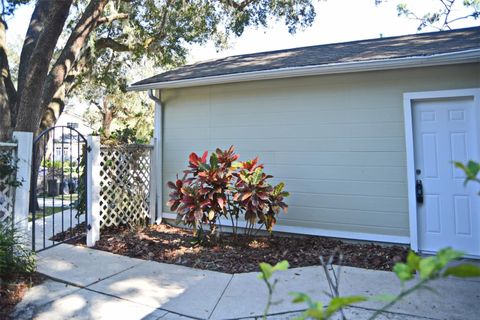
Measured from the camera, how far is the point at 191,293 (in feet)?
12.4

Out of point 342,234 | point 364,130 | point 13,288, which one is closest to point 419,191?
point 364,130

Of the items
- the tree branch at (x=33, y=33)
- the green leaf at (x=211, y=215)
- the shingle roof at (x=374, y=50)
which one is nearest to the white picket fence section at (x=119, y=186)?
A: the shingle roof at (x=374, y=50)

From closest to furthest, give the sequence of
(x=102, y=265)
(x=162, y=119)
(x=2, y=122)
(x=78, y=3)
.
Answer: (x=102, y=265) < (x=162, y=119) < (x=2, y=122) < (x=78, y=3)

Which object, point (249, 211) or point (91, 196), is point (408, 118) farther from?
point (91, 196)

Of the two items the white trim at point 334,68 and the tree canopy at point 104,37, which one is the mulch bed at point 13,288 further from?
the tree canopy at point 104,37

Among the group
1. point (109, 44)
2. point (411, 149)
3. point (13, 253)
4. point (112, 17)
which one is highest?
point (112, 17)

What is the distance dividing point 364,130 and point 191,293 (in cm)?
364

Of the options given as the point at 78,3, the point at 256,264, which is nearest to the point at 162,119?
the point at 256,264

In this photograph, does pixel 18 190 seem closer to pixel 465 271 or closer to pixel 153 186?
pixel 153 186

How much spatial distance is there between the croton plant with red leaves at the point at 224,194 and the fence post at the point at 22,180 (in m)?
2.01

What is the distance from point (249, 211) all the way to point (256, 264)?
0.81 m

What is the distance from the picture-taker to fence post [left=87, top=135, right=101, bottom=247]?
5.60 m

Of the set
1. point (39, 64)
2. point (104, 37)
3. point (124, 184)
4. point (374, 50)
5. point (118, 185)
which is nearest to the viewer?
point (374, 50)

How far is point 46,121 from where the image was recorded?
952 cm
